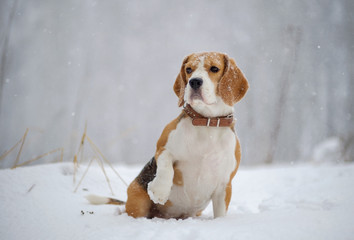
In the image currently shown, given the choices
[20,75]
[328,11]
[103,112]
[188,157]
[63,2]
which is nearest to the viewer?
[188,157]

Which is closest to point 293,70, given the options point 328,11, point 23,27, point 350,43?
point 350,43

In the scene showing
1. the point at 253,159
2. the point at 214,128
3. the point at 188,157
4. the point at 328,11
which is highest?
the point at 328,11

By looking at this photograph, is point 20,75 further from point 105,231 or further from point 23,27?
point 105,231

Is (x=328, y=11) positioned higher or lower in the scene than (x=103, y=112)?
higher

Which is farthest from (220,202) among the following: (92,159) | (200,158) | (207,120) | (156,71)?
(156,71)

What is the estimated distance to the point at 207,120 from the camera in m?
A: 2.09

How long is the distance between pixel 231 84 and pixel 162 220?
1.21 meters

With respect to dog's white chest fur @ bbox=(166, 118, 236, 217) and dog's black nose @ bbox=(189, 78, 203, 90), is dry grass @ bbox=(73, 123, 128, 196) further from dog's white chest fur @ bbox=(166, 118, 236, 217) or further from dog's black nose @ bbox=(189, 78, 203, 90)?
dog's black nose @ bbox=(189, 78, 203, 90)

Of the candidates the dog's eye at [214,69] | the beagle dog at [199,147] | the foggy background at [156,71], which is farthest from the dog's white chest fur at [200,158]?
the foggy background at [156,71]

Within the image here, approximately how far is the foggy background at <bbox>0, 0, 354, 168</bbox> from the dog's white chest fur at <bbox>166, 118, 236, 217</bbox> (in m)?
1.49

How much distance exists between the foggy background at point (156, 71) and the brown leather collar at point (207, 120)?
1.49 m

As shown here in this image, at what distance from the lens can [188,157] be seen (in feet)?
6.76

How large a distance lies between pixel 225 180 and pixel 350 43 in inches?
265

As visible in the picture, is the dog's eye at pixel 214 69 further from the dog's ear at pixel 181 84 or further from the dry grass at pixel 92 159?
the dry grass at pixel 92 159
